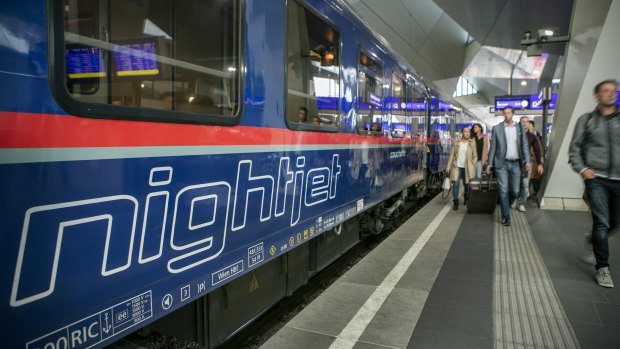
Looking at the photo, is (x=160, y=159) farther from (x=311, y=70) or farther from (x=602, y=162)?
(x=602, y=162)

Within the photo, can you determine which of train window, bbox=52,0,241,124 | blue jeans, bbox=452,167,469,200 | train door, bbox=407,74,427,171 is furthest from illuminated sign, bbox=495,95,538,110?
train window, bbox=52,0,241,124

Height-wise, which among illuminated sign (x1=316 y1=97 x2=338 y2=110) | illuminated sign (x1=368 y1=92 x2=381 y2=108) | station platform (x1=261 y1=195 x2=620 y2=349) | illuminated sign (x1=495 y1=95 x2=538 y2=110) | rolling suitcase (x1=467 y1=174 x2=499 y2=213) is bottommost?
station platform (x1=261 y1=195 x2=620 y2=349)

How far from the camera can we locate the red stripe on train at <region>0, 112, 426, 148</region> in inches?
53.1

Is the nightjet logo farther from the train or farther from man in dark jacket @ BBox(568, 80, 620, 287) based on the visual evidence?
man in dark jacket @ BBox(568, 80, 620, 287)

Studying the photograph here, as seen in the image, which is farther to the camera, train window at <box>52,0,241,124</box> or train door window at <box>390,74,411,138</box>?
train door window at <box>390,74,411,138</box>

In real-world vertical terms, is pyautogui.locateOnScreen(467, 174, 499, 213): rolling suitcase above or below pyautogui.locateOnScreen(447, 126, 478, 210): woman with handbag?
below

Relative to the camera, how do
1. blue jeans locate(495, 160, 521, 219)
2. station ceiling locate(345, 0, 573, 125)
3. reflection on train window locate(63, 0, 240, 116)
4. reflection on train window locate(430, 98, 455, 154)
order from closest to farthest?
1. reflection on train window locate(63, 0, 240, 116)
2. blue jeans locate(495, 160, 521, 219)
3. reflection on train window locate(430, 98, 455, 154)
4. station ceiling locate(345, 0, 573, 125)

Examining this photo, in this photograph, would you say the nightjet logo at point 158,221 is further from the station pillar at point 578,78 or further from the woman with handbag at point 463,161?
the station pillar at point 578,78

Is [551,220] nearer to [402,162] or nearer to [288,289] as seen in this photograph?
[402,162]

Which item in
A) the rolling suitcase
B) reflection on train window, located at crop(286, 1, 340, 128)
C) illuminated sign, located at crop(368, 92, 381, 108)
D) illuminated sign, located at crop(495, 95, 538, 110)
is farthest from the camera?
illuminated sign, located at crop(495, 95, 538, 110)

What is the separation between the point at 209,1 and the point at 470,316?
2.97 metres

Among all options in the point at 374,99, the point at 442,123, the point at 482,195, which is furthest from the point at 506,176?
Result: the point at 442,123

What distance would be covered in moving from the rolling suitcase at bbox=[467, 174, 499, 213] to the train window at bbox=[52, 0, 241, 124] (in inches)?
251

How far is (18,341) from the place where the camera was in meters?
1.37
